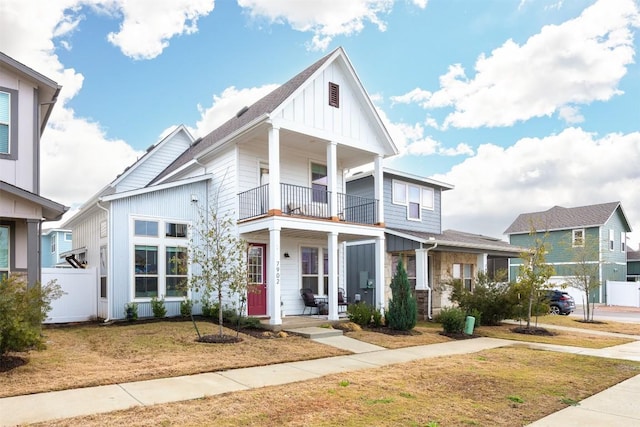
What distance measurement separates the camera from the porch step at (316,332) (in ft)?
38.7

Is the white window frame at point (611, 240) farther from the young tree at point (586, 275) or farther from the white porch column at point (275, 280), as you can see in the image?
the white porch column at point (275, 280)

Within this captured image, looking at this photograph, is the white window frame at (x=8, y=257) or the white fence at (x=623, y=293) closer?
the white window frame at (x=8, y=257)

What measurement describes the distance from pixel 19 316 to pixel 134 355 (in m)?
2.20

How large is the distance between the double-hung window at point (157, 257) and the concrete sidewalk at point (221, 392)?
20.8ft

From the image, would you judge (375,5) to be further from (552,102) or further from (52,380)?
(52,380)

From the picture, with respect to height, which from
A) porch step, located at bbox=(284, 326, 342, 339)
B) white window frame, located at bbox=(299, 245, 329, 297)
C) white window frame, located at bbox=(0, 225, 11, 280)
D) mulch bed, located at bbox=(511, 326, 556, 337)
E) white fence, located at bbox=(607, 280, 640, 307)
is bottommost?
white fence, located at bbox=(607, 280, 640, 307)

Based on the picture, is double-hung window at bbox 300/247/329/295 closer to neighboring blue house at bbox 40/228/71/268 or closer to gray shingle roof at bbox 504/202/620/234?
gray shingle roof at bbox 504/202/620/234

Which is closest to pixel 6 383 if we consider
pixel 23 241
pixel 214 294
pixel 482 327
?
pixel 23 241

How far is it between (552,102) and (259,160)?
10.5m

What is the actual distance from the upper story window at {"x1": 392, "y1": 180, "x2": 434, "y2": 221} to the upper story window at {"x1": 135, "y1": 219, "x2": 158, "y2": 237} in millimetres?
10069

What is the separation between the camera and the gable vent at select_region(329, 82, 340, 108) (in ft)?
48.3

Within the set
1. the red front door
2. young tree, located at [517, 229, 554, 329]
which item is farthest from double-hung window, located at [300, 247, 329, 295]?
young tree, located at [517, 229, 554, 329]

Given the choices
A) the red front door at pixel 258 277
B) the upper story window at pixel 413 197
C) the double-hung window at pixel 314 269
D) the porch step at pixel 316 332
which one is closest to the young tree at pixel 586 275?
the upper story window at pixel 413 197

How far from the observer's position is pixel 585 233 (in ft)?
106
